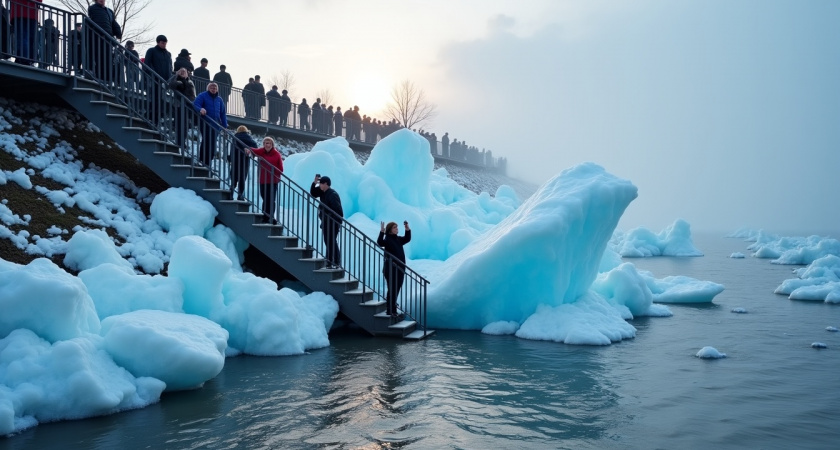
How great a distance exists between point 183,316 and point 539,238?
22.8 feet

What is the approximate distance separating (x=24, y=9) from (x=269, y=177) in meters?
5.86

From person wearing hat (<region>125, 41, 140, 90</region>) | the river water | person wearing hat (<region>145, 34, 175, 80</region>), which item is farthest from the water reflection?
person wearing hat (<region>145, 34, 175, 80</region>)

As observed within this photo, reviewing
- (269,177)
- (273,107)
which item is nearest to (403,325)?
(269,177)

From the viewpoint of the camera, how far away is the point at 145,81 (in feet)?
46.9

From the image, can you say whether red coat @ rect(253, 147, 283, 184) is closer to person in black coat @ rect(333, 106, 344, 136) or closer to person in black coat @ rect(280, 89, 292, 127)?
person in black coat @ rect(280, 89, 292, 127)

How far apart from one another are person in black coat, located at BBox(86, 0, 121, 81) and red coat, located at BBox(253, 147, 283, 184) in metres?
3.53

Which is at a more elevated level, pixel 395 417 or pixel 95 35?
pixel 95 35

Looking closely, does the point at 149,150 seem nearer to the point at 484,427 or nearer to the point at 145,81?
the point at 145,81

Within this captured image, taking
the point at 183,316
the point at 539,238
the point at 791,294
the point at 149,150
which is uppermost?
the point at 149,150

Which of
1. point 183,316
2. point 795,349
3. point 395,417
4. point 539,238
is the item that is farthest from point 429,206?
point 395,417

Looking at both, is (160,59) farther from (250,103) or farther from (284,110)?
(284,110)

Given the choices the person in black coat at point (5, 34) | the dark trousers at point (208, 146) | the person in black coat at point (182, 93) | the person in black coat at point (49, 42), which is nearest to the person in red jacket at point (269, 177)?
the dark trousers at point (208, 146)

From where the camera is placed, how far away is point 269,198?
44.2 feet

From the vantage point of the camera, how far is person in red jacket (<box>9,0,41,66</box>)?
43.9ft
